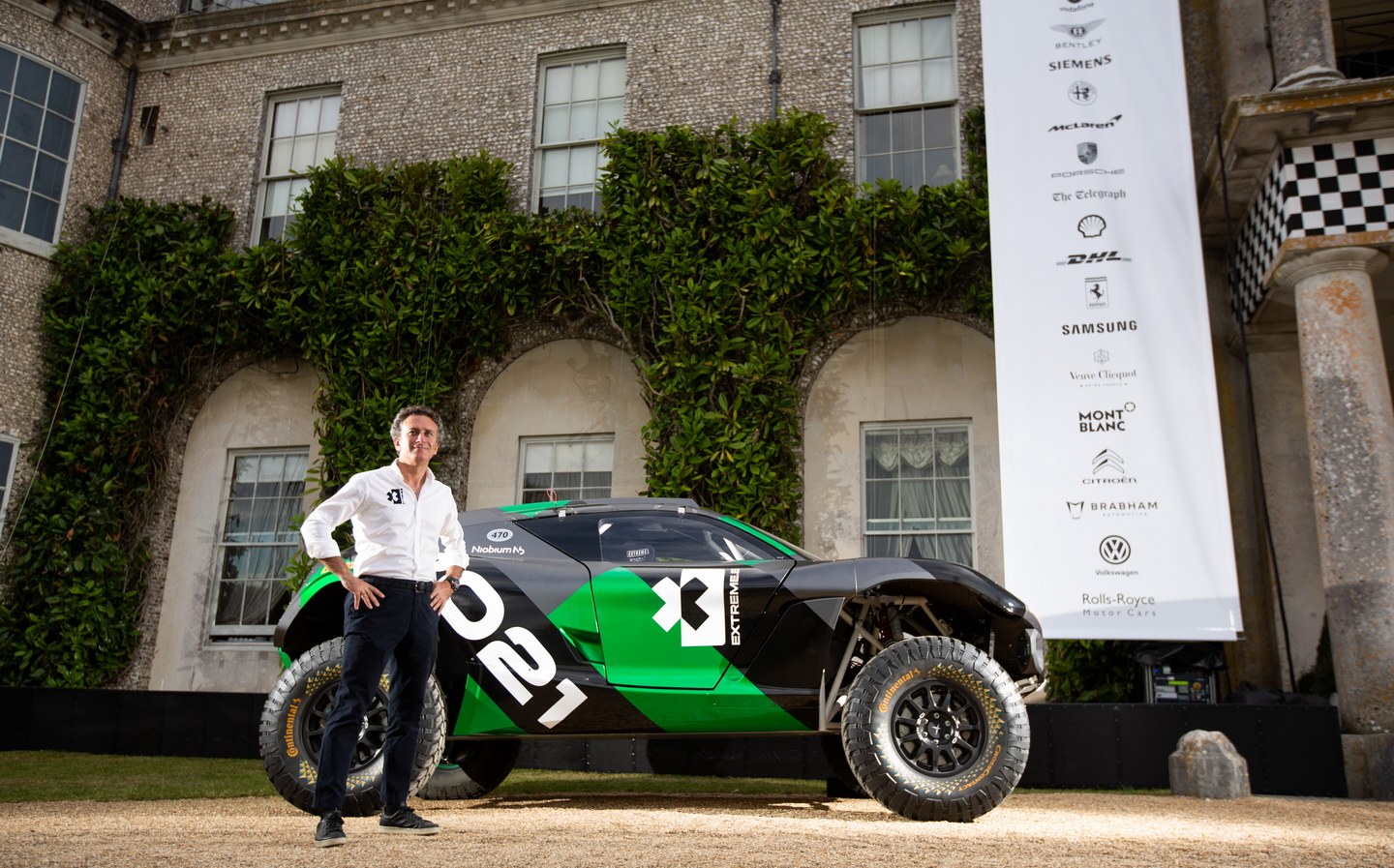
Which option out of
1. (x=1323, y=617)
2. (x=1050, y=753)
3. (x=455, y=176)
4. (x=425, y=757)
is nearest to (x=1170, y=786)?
(x=1050, y=753)

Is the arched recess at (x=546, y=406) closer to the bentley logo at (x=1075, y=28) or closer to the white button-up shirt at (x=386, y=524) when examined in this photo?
the bentley logo at (x=1075, y=28)

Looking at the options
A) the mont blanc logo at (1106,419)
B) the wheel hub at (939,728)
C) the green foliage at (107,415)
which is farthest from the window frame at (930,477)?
the green foliage at (107,415)

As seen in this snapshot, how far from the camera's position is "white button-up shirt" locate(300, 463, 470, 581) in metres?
4.60

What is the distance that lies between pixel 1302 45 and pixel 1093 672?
584 centimetres

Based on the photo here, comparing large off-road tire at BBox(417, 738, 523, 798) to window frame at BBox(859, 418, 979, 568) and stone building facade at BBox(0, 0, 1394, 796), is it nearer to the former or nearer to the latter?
stone building facade at BBox(0, 0, 1394, 796)

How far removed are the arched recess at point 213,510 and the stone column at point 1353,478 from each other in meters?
10.4

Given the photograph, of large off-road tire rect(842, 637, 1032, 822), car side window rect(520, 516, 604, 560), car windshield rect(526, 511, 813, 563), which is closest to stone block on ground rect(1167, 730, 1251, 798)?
large off-road tire rect(842, 637, 1032, 822)

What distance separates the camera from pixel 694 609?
570 centimetres

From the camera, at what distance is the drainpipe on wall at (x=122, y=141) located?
14.6m

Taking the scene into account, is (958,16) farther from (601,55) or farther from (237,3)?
(237,3)

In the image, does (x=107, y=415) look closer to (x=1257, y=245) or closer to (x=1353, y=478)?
(x=1257, y=245)

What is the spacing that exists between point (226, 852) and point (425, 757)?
1.32 meters

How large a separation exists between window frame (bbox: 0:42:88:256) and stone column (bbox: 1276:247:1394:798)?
14.0 meters

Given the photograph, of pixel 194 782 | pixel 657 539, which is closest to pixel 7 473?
pixel 194 782
